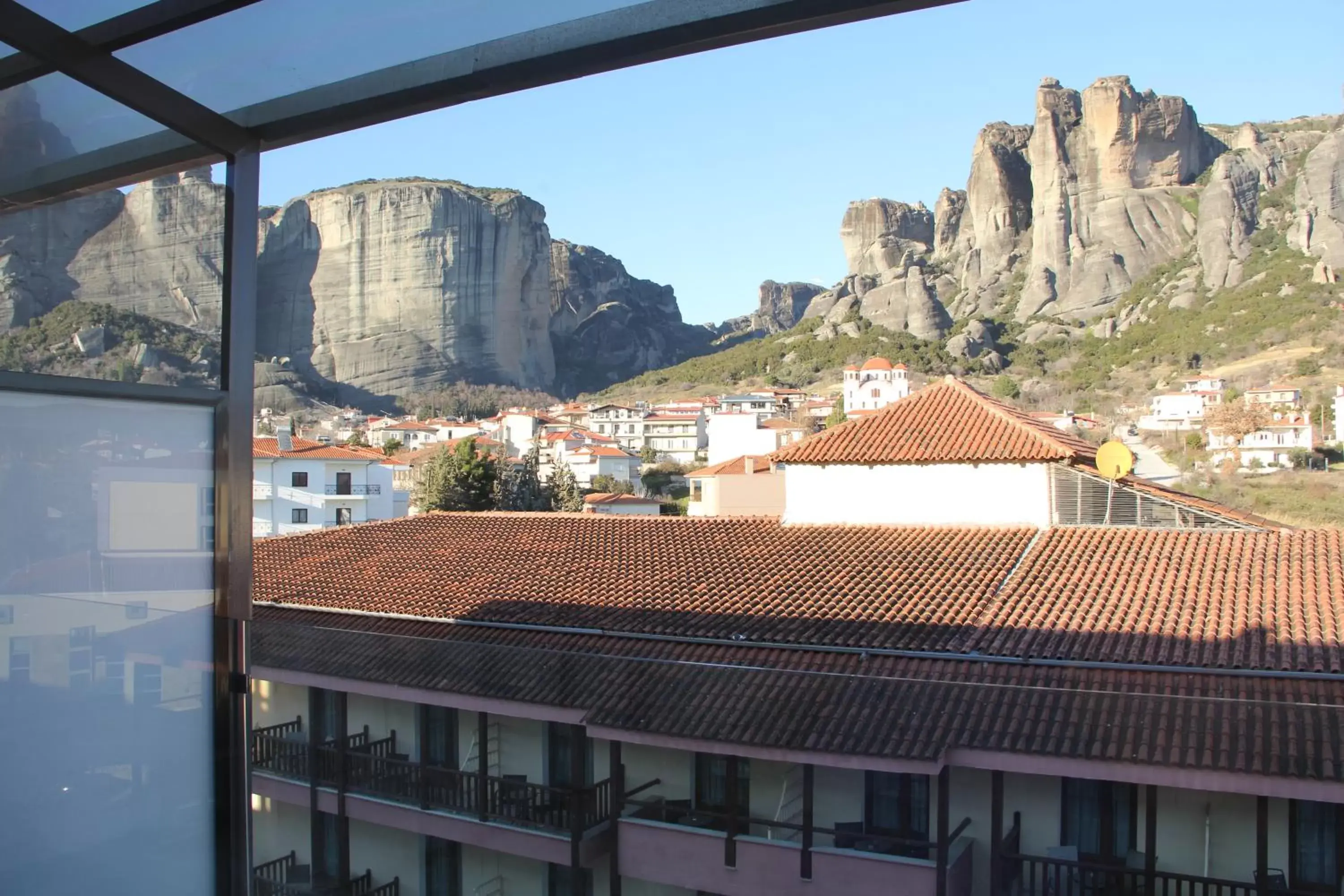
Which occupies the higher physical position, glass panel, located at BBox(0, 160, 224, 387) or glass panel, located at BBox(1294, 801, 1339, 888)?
glass panel, located at BBox(0, 160, 224, 387)

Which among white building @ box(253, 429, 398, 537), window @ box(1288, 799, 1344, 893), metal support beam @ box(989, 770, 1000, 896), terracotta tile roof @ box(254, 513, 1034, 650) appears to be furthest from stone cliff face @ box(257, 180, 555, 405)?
window @ box(1288, 799, 1344, 893)

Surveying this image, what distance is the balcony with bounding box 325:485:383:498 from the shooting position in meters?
33.5

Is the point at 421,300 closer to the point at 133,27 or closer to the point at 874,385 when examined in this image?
the point at 874,385

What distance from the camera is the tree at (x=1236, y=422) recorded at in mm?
40031

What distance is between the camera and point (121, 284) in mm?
1835

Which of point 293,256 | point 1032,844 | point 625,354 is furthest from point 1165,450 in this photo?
point 625,354

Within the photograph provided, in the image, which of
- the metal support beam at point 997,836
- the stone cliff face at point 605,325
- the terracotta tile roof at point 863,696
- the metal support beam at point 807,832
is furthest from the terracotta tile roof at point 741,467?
the stone cliff face at point 605,325

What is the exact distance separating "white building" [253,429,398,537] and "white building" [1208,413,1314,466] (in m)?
30.5

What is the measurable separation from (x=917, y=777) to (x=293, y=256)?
7722 cm

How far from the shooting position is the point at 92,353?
176 centimetres

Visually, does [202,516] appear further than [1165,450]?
No

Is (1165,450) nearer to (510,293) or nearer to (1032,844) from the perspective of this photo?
(1032,844)

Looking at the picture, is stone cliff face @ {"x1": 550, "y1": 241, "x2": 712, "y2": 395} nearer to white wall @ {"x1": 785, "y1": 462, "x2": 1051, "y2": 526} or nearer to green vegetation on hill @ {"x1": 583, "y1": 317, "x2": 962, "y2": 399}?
green vegetation on hill @ {"x1": 583, "y1": 317, "x2": 962, "y2": 399}

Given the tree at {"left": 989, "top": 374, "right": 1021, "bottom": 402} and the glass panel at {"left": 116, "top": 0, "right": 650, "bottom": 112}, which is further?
the tree at {"left": 989, "top": 374, "right": 1021, "bottom": 402}
